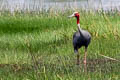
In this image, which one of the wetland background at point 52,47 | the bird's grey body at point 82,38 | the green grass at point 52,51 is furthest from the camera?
the bird's grey body at point 82,38

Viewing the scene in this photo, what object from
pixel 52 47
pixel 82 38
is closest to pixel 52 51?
pixel 52 47

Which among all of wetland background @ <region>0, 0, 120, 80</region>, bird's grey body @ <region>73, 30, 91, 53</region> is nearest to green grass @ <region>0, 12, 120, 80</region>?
wetland background @ <region>0, 0, 120, 80</region>

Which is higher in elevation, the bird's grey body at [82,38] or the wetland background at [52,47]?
the bird's grey body at [82,38]

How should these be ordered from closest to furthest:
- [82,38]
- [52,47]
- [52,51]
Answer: [82,38], [52,51], [52,47]

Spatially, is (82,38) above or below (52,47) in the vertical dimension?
above

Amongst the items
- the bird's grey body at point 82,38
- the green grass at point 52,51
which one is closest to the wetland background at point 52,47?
the green grass at point 52,51

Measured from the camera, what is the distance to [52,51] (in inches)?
352

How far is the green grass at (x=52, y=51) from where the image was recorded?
19.8 ft

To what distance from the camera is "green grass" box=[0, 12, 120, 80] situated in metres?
6.03

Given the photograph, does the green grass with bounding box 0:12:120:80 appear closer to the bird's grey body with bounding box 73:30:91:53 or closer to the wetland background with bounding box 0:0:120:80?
the wetland background with bounding box 0:0:120:80

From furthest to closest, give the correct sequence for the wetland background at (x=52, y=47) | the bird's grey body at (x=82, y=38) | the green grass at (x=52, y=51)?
the bird's grey body at (x=82, y=38) < the wetland background at (x=52, y=47) < the green grass at (x=52, y=51)

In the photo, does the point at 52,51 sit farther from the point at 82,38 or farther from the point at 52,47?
the point at 82,38

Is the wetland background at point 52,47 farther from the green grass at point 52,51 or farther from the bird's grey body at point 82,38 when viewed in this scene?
the bird's grey body at point 82,38

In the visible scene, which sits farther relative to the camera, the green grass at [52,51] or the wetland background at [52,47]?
the wetland background at [52,47]
